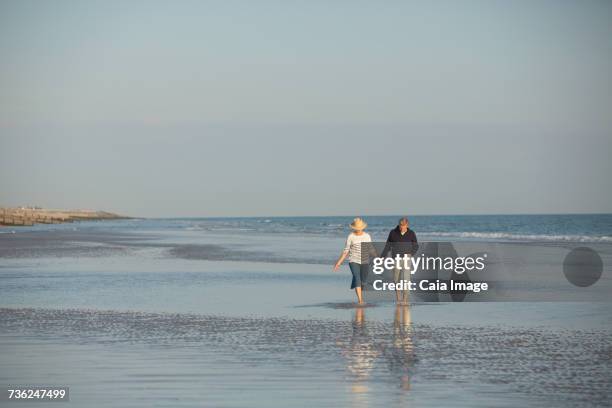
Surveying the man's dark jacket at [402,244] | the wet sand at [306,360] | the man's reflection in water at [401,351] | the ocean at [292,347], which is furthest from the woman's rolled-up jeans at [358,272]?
the wet sand at [306,360]

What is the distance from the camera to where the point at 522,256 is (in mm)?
33719

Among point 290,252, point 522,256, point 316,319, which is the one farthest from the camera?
point 290,252

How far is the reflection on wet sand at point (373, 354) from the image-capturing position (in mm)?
9391

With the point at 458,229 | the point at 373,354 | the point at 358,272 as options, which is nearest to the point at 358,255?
the point at 358,272

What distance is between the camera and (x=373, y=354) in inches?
441

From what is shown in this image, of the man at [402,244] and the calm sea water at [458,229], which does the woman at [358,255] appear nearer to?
the man at [402,244]

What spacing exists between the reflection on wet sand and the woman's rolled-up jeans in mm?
2928

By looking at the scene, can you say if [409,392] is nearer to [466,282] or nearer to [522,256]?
[466,282]

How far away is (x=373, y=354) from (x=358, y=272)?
21.5 ft

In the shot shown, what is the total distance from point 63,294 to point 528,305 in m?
10.2

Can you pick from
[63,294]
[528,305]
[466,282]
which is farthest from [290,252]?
[528,305]

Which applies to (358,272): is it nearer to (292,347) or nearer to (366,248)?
(366,248)

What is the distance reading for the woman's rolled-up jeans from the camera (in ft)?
57.7

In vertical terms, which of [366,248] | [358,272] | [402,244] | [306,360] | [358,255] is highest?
[402,244]
